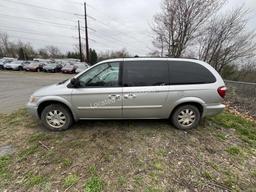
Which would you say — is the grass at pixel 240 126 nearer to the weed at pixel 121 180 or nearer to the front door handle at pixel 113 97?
the front door handle at pixel 113 97

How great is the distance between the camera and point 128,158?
10.9 ft

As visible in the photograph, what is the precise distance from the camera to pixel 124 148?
3.62 meters

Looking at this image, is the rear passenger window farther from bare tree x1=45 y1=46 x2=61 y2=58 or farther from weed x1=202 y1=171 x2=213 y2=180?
A: bare tree x1=45 y1=46 x2=61 y2=58

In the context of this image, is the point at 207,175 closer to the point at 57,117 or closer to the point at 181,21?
the point at 57,117

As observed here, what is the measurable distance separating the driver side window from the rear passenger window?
1.31m

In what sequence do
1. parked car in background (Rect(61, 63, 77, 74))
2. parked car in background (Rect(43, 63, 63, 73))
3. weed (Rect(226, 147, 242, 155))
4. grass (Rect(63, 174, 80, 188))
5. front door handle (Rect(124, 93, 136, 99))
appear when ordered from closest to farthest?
grass (Rect(63, 174, 80, 188)), weed (Rect(226, 147, 242, 155)), front door handle (Rect(124, 93, 136, 99)), parked car in background (Rect(61, 63, 77, 74)), parked car in background (Rect(43, 63, 63, 73))

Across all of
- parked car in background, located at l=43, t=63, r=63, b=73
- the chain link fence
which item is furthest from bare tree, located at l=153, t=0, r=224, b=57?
parked car in background, located at l=43, t=63, r=63, b=73

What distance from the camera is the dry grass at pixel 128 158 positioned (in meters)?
2.74

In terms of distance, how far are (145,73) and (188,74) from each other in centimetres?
103

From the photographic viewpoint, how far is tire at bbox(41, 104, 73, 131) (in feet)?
13.8

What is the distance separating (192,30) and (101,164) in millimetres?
16302

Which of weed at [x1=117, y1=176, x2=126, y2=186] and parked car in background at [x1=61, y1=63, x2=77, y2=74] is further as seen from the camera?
parked car in background at [x1=61, y1=63, x2=77, y2=74]

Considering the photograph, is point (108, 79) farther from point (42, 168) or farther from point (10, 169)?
point (10, 169)

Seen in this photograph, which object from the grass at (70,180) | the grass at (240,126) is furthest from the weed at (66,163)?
the grass at (240,126)
